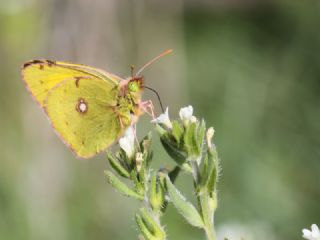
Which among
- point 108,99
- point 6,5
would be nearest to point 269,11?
point 6,5

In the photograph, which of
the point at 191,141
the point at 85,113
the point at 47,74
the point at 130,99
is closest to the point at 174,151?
the point at 191,141

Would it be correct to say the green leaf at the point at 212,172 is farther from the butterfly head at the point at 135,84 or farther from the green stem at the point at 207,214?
the butterfly head at the point at 135,84

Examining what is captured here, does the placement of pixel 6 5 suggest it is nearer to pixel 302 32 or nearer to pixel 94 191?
pixel 94 191

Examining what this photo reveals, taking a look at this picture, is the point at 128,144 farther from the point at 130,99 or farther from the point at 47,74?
the point at 47,74

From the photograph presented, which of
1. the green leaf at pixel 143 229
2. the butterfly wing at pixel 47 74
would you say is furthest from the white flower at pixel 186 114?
the butterfly wing at pixel 47 74

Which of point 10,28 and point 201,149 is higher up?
point 10,28

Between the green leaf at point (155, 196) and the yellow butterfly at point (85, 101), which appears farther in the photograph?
the yellow butterfly at point (85, 101)

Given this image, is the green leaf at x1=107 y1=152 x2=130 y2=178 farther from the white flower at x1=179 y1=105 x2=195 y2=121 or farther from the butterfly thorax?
the butterfly thorax
